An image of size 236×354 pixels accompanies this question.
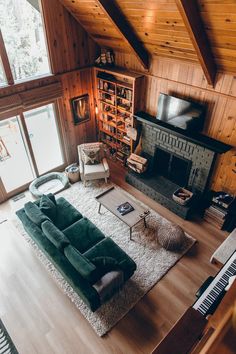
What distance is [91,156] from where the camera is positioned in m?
6.01

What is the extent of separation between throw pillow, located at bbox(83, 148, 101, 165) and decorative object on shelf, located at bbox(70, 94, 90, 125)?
0.90 m

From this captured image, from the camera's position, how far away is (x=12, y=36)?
4676 mm

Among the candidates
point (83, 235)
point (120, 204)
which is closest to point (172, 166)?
point (120, 204)

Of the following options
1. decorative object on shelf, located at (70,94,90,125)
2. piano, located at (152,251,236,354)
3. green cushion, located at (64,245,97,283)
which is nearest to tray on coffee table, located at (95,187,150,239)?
green cushion, located at (64,245,97,283)

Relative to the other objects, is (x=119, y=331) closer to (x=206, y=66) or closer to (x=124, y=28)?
(x=206, y=66)

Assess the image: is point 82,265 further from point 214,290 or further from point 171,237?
point 171,237

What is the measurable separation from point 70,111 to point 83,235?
126 inches

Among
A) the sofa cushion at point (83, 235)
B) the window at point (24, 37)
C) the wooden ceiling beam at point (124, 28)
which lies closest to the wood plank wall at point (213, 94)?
the wooden ceiling beam at point (124, 28)

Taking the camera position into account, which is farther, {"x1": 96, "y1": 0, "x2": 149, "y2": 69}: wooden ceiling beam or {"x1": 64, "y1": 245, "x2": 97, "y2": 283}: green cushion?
{"x1": 96, "y1": 0, "x2": 149, "y2": 69}: wooden ceiling beam

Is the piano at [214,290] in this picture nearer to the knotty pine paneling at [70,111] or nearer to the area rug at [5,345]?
the area rug at [5,345]

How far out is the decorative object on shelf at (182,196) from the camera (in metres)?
5.07

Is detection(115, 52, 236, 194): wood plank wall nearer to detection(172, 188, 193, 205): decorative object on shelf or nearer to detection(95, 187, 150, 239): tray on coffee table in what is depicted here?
detection(172, 188, 193, 205): decorative object on shelf

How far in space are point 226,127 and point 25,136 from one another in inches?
159

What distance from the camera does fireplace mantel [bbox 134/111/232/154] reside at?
4398 mm
